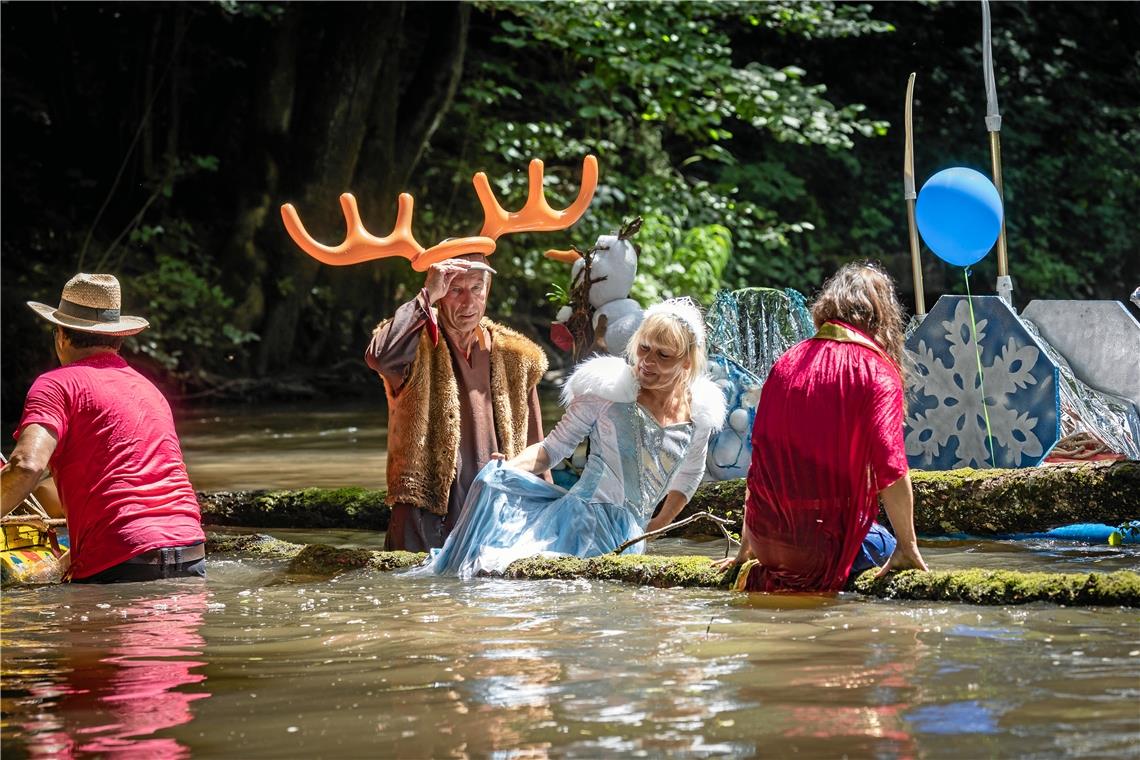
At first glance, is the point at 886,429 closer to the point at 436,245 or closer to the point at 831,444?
the point at 831,444

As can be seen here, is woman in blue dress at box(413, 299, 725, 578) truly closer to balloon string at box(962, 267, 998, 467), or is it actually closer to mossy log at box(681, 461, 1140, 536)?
mossy log at box(681, 461, 1140, 536)

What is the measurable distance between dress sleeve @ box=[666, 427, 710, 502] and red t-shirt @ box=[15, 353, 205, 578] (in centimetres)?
212

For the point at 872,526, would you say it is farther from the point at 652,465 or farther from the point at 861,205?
the point at 861,205

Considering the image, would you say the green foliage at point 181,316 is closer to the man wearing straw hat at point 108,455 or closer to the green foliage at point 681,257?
the green foliage at point 681,257

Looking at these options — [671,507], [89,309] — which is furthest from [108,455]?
[671,507]

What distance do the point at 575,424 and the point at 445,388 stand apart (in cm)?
89

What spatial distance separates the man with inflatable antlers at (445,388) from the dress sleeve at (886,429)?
2.25 meters

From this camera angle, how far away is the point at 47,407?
6.43 m

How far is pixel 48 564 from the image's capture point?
22.7 ft

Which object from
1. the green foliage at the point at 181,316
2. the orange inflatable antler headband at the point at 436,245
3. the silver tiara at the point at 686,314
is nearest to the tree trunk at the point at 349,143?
the green foliage at the point at 181,316

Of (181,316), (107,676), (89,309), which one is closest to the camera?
(107,676)

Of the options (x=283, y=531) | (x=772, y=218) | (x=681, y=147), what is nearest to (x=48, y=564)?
(x=283, y=531)

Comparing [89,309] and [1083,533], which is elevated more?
[89,309]

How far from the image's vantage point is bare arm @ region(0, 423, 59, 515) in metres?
6.19
